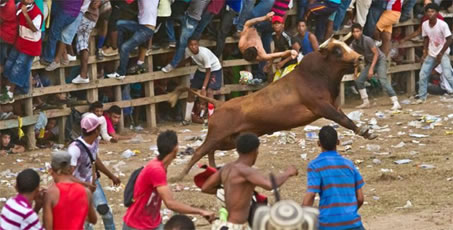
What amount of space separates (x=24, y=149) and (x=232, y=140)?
369 cm

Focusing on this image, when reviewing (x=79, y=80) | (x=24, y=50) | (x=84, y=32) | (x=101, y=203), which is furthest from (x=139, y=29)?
(x=101, y=203)

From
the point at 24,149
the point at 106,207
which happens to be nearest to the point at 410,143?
the point at 24,149

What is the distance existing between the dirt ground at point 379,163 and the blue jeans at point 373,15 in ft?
4.39

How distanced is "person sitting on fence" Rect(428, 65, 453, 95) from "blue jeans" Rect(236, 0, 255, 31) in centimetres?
440

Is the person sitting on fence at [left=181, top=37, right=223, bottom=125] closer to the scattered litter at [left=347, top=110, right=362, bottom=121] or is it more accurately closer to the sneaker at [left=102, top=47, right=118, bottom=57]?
the sneaker at [left=102, top=47, right=118, bottom=57]

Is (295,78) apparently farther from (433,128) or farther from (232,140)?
(433,128)

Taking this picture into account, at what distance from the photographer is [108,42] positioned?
18859 millimetres

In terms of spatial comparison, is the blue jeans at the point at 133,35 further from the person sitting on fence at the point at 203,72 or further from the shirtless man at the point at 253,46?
the shirtless man at the point at 253,46

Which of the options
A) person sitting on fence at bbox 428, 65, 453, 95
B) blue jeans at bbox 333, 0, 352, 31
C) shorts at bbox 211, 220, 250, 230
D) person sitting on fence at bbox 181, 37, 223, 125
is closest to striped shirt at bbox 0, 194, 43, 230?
shorts at bbox 211, 220, 250, 230

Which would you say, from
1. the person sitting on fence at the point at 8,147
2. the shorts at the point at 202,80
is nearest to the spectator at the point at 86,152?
the person sitting on fence at the point at 8,147

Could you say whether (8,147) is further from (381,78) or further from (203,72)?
(381,78)

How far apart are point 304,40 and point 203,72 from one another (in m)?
1.82

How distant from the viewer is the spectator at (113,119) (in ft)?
58.8

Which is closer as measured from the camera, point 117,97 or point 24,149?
point 24,149
